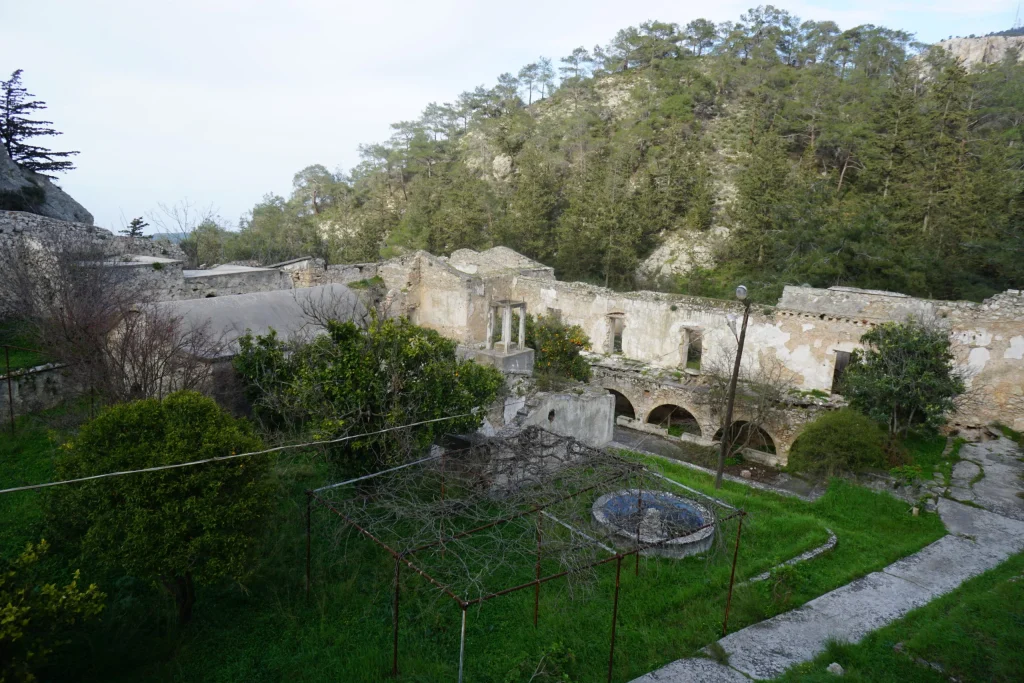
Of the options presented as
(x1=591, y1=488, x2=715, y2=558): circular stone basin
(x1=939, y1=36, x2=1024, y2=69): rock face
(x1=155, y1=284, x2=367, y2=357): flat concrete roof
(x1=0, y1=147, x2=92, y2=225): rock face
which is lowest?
(x1=591, y1=488, x2=715, y2=558): circular stone basin

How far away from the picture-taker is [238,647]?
7836 millimetres

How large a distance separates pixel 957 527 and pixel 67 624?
45.2 ft

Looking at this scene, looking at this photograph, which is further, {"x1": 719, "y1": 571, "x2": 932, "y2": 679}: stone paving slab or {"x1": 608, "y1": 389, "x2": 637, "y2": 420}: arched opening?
{"x1": 608, "y1": 389, "x2": 637, "y2": 420}: arched opening

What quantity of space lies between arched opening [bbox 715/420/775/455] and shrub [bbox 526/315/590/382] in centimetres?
469

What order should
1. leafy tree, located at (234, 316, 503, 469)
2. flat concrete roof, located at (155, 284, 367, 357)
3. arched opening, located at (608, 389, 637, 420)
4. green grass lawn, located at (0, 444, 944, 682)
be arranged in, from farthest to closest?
1. arched opening, located at (608, 389, 637, 420)
2. flat concrete roof, located at (155, 284, 367, 357)
3. leafy tree, located at (234, 316, 503, 469)
4. green grass lawn, located at (0, 444, 944, 682)

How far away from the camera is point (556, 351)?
18.6 metres

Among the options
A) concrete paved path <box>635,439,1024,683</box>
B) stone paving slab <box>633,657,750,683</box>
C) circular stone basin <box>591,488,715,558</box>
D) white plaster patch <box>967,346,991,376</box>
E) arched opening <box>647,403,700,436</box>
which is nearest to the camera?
stone paving slab <box>633,657,750,683</box>

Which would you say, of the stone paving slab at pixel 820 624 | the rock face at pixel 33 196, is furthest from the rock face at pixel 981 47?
the rock face at pixel 33 196

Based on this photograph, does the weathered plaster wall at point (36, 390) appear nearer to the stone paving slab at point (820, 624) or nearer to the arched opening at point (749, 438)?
the stone paving slab at point (820, 624)

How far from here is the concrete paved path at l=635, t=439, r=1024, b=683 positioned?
791 centimetres

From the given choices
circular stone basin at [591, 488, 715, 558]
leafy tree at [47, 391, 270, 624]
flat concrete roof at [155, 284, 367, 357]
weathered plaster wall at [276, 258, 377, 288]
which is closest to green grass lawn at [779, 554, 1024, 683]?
circular stone basin at [591, 488, 715, 558]

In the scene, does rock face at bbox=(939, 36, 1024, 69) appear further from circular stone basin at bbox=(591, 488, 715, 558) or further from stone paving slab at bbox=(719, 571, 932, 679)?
circular stone basin at bbox=(591, 488, 715, 558)

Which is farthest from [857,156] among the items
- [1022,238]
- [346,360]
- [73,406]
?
[73,406]

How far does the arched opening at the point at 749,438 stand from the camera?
1872 centimetres
